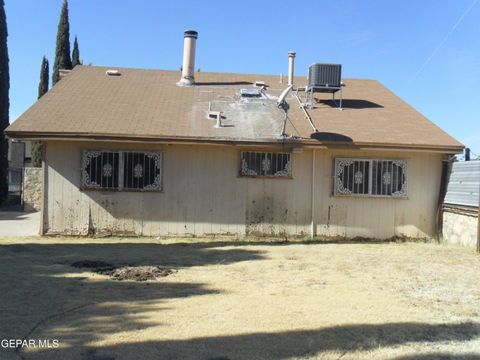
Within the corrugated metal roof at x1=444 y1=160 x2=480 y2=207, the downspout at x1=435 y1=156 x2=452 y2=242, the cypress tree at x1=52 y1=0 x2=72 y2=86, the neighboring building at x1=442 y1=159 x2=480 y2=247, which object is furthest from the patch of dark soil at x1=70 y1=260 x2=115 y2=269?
the cypress tree at x1=52 y1=0 x2=72 y2=86

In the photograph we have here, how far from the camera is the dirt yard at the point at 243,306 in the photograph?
4.47 m

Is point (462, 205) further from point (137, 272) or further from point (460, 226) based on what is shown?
point (137, 272)

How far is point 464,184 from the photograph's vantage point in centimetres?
1168

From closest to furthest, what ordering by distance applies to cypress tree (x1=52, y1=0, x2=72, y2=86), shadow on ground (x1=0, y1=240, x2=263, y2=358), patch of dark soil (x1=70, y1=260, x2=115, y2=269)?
shadow on ground (x1=0, y1=240, x2=263, y2=358)
patch of dark soil (x1=70, y1=260, x2=115, y2=269)
cypress tree (x1=52, y1=0, x2=72, y2=86)

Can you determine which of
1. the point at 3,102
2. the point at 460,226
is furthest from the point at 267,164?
the point at 3,102

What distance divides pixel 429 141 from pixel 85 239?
8.78m

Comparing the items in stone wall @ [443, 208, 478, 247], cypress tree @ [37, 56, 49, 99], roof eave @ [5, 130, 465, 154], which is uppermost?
cypress tree @ [37, 56, 49, 99]

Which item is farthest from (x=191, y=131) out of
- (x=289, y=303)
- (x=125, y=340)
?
(x=125, y=340)

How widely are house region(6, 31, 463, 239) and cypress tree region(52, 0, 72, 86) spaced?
16922 millimetres

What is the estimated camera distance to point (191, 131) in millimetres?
12305

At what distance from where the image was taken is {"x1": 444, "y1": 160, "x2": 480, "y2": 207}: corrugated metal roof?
1126cm

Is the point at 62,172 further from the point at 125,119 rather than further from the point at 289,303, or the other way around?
the point at 289,303

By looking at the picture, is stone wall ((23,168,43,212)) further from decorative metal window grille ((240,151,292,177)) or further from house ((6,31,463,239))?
decorative metal window grille ((240,151,292,177))

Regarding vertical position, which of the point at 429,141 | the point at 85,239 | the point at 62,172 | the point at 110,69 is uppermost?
the point at 110,69
